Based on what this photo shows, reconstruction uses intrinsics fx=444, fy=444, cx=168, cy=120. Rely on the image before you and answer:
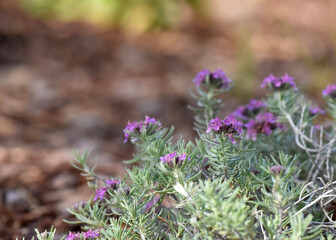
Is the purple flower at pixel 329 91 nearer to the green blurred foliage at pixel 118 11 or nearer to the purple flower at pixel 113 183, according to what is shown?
the purple flower at pixel 113 183

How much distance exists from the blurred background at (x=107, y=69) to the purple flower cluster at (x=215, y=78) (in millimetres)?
670

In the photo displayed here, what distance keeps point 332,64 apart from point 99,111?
203cm

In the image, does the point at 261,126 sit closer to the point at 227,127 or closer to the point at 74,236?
the point at 227,127

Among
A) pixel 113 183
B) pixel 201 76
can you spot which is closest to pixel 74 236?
pixel 113 183

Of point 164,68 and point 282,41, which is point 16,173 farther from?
point 282,41

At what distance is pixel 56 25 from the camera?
5.22m

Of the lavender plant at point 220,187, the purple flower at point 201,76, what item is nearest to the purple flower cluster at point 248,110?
the lavender plant at point 220,187

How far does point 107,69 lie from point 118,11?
1.38 metres

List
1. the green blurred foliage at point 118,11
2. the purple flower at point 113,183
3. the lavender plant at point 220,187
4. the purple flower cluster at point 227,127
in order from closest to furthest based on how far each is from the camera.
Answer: the lavender plant at point 220,187
the purple flower cluster at point 227,127
the purple flower at point 113,183
the green blurred foliage at point 118,11

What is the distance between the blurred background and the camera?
215 centimetres

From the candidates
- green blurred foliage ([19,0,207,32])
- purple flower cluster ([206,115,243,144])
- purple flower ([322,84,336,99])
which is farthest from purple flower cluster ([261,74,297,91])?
green blurred foliage ([19,0,207,32])

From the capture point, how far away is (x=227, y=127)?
39.7 inches

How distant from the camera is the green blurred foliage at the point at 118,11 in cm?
505

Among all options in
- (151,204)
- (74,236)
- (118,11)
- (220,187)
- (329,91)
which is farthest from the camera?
(118,11)
